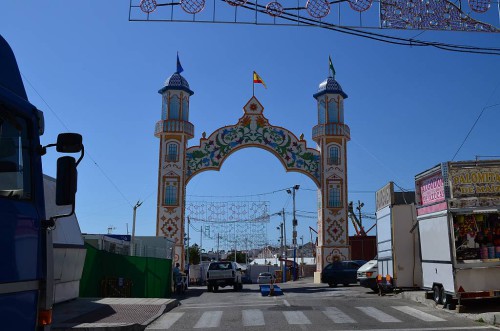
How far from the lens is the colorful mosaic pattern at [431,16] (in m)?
12.9

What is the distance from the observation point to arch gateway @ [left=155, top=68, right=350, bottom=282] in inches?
1359

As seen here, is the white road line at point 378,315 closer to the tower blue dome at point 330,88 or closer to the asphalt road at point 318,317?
the asphalt road at point 318,317

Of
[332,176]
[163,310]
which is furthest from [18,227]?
[332,176]

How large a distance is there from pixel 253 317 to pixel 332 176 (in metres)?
22.9

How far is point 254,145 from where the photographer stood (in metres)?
35.8

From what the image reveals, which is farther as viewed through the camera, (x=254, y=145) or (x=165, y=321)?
(x=254, y=145)

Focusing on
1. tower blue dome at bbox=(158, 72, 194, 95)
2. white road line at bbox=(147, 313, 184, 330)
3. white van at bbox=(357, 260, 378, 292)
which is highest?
tower blue dome at bbox=(158, 72, 194, 95)

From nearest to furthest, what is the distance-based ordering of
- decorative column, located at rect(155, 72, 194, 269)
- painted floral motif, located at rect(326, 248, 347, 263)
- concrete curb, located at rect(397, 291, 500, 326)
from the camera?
concrete curb, located at rect(397, 291, 500, 326) → decorative column, located at rect(155, 72, 194, 269) → painted floral motif, located at rect(326, 248, 347, 263)

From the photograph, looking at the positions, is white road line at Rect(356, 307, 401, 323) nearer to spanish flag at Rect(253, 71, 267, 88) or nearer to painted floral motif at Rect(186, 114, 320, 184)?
painted floral motif at Rect(186, 114, 320, 184)

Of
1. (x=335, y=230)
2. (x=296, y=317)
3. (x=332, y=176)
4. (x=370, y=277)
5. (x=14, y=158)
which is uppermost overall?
(x=332, y=176)

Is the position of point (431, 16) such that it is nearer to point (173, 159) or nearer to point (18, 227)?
point (18, 227)

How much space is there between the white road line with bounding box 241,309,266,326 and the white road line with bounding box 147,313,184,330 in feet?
5.69

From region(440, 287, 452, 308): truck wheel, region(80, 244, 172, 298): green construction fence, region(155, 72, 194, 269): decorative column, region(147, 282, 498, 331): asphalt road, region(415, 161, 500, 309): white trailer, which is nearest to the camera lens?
region(147, 282, 498, 331): asphalt road

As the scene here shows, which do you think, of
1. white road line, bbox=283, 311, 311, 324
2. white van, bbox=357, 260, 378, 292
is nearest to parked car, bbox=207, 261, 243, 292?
white van, bbox=357, 260, 378, 292
